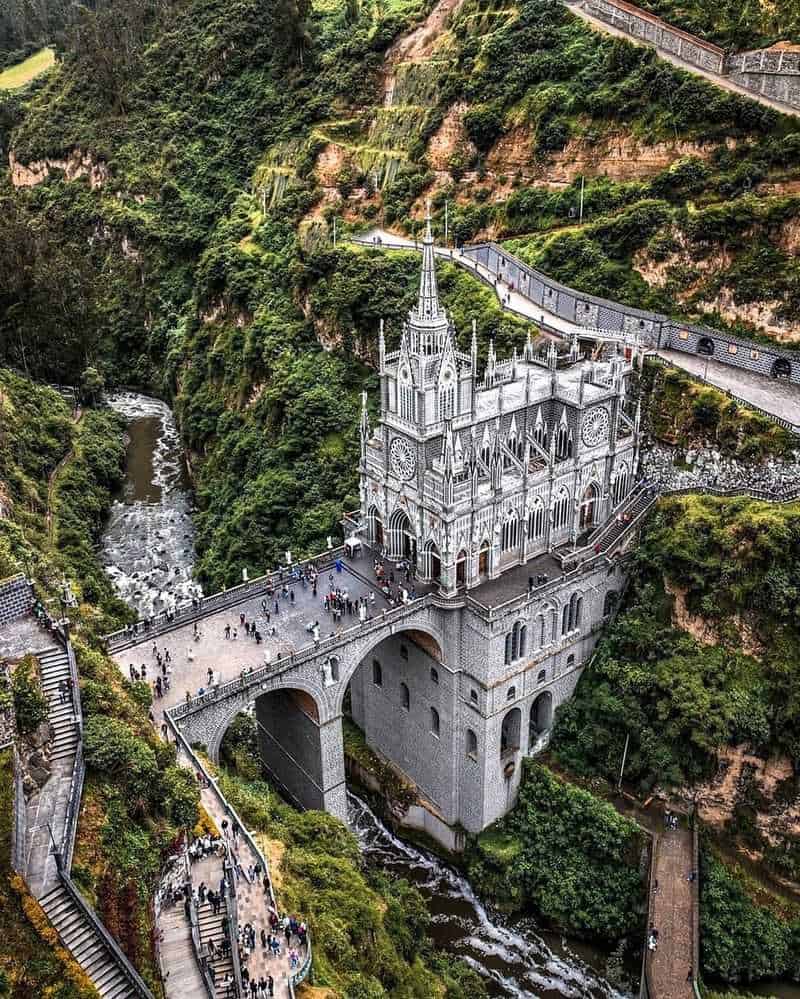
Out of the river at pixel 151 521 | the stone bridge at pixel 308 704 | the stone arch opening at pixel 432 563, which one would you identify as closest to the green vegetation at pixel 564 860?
the stone bridge at pixel 308 704

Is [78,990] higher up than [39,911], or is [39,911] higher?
[39,911]

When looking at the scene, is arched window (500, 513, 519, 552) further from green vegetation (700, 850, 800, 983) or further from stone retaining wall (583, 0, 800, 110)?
stone retaining wall (583, 0, 800, 110)

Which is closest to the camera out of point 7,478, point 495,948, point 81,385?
point 495,948

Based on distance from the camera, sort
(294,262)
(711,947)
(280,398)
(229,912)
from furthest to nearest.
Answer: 1. (294,262)
2. (280,398)
3. (711,947)
4. (229,912)

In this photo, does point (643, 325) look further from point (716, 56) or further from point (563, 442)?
point (716, 56)

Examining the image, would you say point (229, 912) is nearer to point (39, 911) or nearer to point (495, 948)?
point (39, 911)

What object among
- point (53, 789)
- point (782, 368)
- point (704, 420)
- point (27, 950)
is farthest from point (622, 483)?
point (27, 950)

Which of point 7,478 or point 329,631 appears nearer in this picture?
point 329,631

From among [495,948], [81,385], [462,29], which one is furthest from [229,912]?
[462,29]
